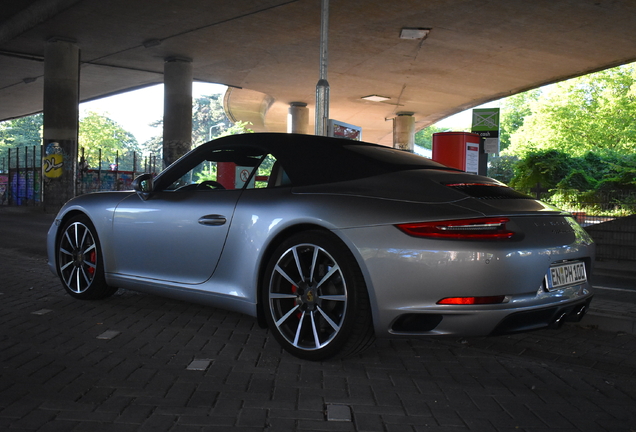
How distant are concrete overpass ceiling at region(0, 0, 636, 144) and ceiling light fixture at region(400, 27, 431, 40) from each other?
0.33 m

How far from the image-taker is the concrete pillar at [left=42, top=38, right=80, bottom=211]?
21.5 metres

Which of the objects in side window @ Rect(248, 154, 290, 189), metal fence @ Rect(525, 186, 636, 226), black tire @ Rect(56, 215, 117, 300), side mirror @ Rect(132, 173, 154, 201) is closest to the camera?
side window @ Rect(248, 154, 290, 189)

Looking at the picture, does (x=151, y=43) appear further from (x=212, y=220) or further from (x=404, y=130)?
(x=404, y=130)

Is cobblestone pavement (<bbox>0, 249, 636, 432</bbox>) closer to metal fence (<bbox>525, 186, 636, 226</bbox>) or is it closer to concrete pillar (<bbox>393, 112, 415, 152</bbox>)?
metal fence (<bbox>525, 186, 636, 226</bbox>)

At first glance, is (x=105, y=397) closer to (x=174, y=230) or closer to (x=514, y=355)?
(x=174, y=230)

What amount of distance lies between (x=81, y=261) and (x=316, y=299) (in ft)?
9.01

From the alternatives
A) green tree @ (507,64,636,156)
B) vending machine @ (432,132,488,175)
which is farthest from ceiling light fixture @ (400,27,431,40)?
green tree @ (507,64,636,156)

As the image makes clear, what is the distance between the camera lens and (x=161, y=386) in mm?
3221

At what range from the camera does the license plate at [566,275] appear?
11.3 feet

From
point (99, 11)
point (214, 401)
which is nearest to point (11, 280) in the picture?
point (214, 401)

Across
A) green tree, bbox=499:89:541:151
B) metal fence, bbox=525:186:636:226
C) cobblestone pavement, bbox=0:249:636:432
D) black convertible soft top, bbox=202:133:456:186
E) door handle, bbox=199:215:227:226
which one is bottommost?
cobblestone pavement, bbox=0:249:636:432

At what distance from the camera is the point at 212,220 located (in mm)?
4211

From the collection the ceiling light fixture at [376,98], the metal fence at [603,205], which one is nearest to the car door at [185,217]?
the metal fence at [603,205]

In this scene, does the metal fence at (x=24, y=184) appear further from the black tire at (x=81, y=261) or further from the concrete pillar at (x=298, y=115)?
the black tire at (x=81, y=261)
